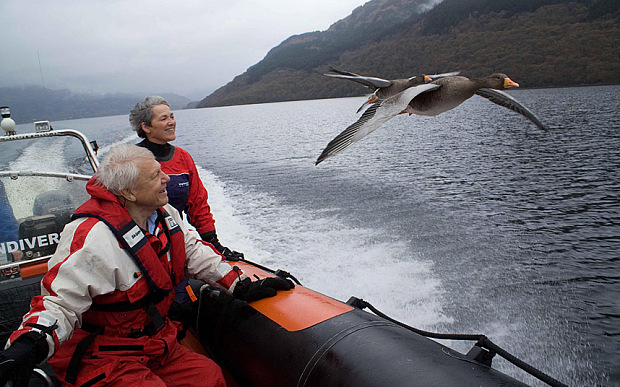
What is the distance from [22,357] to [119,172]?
70cm

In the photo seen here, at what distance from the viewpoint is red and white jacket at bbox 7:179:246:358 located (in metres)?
1.41

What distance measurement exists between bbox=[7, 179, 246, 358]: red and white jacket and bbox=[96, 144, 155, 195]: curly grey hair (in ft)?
0.13

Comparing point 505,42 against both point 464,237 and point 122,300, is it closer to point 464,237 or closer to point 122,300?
point 122,300

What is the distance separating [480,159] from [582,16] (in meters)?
8.92

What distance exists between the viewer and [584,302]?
163 inches

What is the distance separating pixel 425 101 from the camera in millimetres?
1598

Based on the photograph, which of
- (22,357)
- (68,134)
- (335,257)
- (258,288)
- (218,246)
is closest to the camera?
(22,357)

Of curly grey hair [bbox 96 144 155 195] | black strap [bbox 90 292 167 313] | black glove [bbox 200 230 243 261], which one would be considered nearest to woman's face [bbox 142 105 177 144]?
black glove [bbox 200 230 243 261]

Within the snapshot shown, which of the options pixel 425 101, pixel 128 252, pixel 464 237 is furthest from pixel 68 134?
pixel 464 237

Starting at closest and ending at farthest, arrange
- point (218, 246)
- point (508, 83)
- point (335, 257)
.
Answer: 1. point (508, 83)
2. point (218, 246)
3. point (335, 257)

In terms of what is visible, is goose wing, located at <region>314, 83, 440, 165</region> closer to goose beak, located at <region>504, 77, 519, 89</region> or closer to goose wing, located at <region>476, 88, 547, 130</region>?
goose beak, located at <region>504, 77, 519, 89</region>

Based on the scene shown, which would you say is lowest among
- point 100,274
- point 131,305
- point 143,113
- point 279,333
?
point 279,333

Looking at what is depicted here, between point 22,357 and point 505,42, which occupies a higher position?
point 505,42

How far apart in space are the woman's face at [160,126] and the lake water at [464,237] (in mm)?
2540
